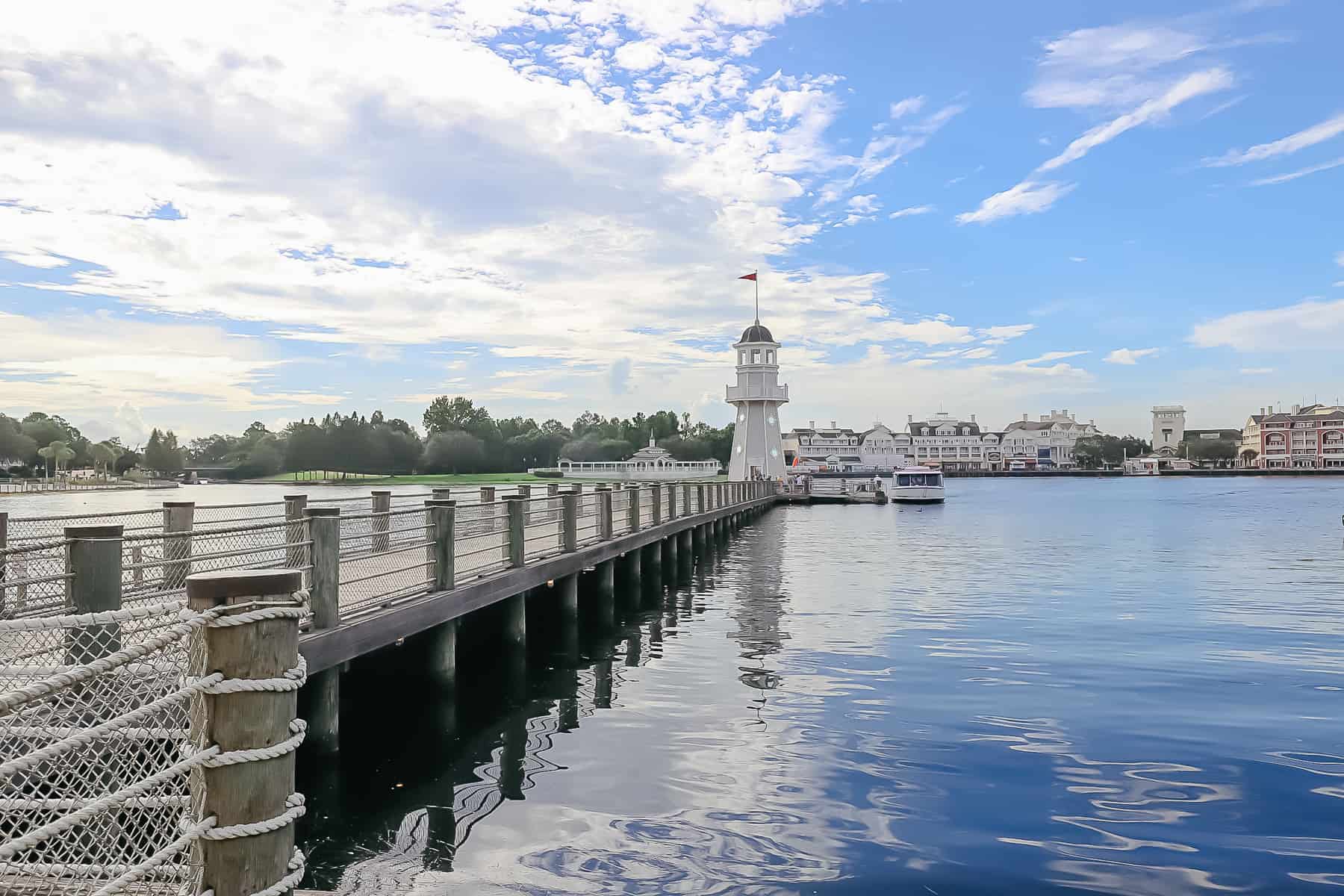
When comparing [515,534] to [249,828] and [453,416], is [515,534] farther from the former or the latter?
[453,416]

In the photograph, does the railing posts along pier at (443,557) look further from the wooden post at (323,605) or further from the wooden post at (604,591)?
the wooden post at (604,591)

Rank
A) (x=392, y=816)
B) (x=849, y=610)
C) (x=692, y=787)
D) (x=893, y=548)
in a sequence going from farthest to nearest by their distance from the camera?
(x=893, y=548)
(x=849, y=610)
(x=692, y=787)
(x=392, y=816)

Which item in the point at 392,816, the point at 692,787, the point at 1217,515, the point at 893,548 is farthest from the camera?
the point at 1217,515

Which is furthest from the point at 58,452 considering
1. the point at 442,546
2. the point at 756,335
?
the point at 442,546

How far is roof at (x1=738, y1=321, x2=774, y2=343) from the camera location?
80812mm

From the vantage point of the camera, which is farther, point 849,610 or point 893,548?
point 893,548

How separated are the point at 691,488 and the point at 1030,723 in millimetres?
26597

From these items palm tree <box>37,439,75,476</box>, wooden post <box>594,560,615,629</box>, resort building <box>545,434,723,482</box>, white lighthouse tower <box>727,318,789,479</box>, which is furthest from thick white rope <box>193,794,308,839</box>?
palm tree <box>37,439,75,476</box>

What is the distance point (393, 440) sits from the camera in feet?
429

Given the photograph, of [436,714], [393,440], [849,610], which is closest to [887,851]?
[436,714]

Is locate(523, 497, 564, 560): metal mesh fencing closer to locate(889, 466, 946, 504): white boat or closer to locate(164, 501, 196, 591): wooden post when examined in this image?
locate(164, 501, 196, 591): wooden post

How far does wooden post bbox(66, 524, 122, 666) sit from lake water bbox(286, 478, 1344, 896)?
2242 mm

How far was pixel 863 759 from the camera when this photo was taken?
973 cm

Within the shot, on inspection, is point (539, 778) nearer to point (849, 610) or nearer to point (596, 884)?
point (596, 884)
